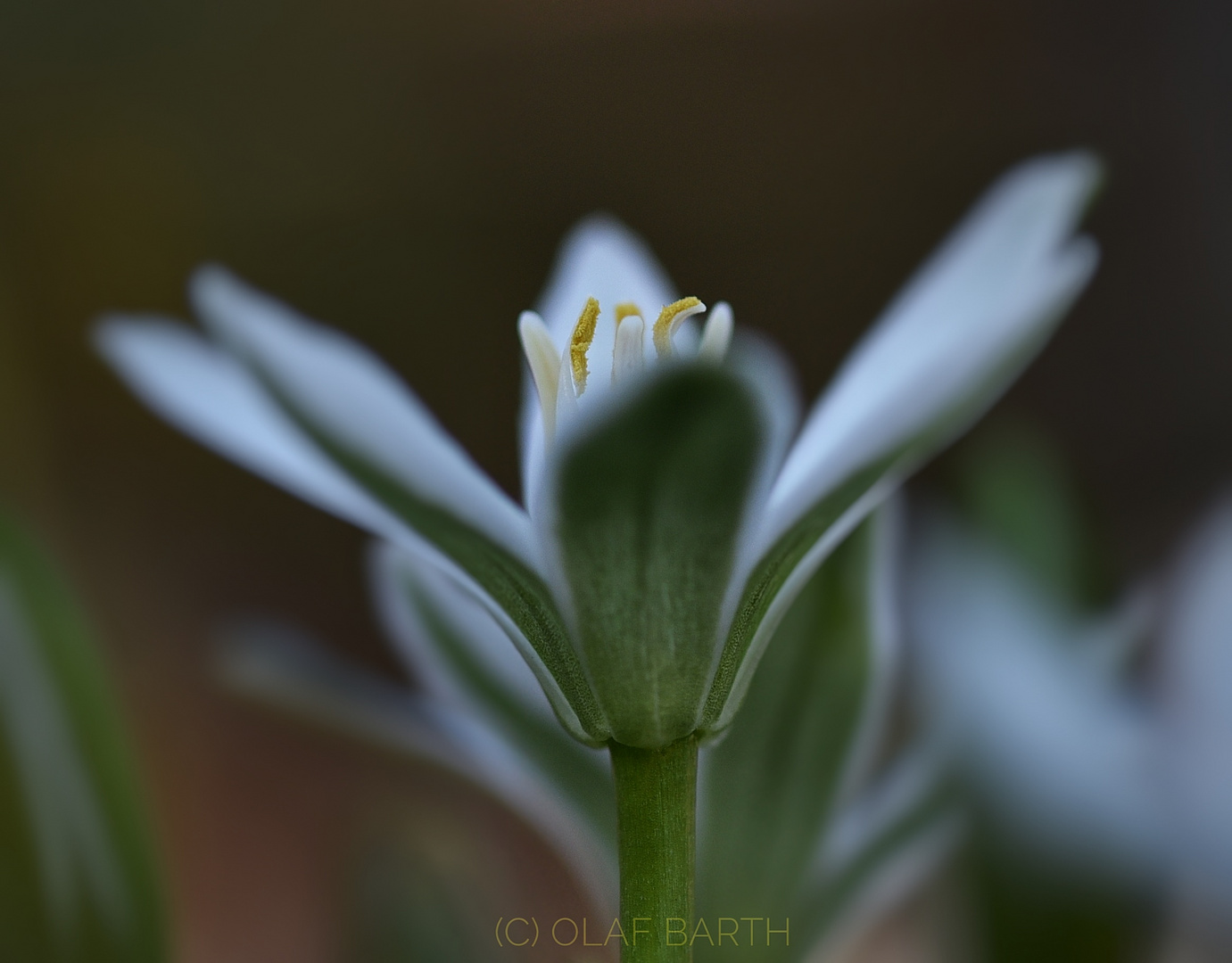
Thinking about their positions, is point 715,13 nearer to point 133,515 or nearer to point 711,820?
point 133,515

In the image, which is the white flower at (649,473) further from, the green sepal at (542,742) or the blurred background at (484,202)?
the blurred background at (484,202)

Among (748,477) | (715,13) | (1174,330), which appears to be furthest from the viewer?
(1174,330)

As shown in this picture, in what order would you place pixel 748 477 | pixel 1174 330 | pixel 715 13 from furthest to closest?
pixel 1174 330
pixel 715 13
pixel 748 477

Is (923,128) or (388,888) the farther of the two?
(923,128)

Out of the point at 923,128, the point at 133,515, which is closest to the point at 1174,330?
the point at 923,128

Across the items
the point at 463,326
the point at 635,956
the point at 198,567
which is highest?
the point at 463,326

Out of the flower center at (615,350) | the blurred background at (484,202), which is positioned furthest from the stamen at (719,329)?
the blurred background at (484,202)

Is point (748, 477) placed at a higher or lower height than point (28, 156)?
lower
